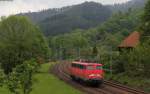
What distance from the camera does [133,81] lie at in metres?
57.8

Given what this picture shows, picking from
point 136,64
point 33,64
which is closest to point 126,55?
point 136,64

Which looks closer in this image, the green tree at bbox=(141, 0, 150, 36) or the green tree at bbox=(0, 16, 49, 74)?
the green tree at bbox=(141, 0, 150, 36)

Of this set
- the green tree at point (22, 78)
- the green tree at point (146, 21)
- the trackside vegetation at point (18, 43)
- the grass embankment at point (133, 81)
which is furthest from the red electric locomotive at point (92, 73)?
A: the trackside vegetation at point (18, 43)

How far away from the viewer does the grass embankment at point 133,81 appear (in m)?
53.3

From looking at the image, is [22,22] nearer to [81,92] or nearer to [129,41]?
[129,41]

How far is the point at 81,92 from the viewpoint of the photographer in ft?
161

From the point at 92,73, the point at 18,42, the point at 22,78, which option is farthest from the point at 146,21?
the point at 18,42

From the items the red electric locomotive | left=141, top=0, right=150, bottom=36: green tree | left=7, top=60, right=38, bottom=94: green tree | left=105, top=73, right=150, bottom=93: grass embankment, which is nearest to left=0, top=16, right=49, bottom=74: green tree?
left=141, top=0, right=150, bottom=36: green tree

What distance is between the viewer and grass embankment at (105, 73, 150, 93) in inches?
2098

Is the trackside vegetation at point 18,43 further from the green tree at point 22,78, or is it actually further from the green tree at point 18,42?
the green tree at point 22,78

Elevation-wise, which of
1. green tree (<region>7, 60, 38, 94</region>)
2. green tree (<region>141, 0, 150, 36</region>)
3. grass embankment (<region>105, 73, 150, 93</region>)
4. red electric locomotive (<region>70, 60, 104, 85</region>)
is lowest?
grass embankment (<region>105, 73, 150, 93</region>)

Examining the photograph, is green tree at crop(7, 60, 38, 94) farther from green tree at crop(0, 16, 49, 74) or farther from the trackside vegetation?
green tree at crop(0, 16, 49, 74)

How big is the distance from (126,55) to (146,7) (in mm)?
11868

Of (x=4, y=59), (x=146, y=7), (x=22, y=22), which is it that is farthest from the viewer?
(x=22, y=22)
